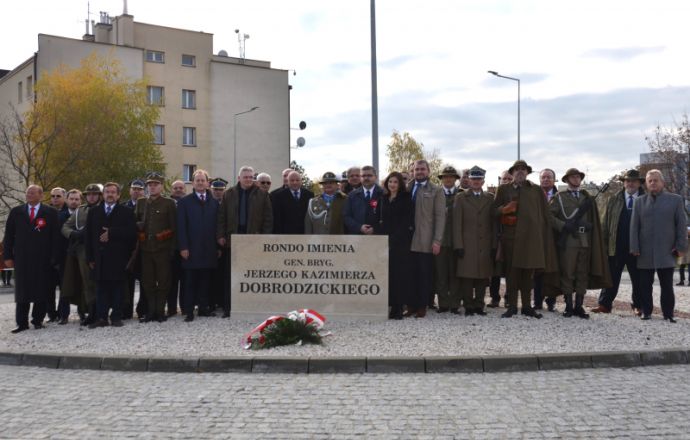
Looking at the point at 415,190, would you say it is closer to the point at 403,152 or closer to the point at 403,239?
the point at 403,239

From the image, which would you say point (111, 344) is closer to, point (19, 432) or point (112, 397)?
point (112, 397)

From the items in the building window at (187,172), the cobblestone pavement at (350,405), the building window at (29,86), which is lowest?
the cobblestone pavement at (350,405)

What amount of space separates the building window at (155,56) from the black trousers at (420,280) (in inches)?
1691

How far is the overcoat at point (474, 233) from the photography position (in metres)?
10.5

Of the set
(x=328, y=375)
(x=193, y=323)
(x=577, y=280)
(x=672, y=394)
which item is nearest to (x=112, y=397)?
(x=328, y=375)

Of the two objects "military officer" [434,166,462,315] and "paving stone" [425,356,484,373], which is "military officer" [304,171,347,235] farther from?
"paving stone" [425,356,484,373]

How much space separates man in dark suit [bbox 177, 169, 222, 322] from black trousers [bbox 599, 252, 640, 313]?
20.7ft

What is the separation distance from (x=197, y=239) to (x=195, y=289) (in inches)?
32.5

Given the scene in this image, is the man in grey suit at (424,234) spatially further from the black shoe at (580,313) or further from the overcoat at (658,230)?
the overcoat at (658,230)

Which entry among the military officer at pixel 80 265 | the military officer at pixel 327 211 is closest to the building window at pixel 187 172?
the military officer at pixel 80 265

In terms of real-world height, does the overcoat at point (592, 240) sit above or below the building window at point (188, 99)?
below

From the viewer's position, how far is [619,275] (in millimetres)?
11102

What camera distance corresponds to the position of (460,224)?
1064 centimetres

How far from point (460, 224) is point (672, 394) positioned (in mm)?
4704
